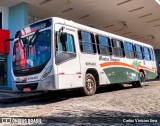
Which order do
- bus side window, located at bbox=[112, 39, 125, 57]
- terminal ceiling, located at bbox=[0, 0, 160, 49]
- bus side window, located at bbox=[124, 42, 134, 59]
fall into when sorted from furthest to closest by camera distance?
terminal ceiling, located at bbox=[0, 0, 160, 49] → bus side window, located at bbox=[124, 42, 134, 59] → bus side window, located at bbox=[112, 39, 125, 57]

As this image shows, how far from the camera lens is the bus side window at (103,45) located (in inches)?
460

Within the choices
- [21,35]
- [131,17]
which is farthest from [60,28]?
[131,17]

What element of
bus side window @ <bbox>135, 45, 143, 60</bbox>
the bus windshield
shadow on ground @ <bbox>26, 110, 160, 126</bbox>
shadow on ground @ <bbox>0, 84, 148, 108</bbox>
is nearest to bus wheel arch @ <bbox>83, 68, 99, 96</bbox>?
shadow on ground @ <bbox>0, 84, 148, 108</bbox>

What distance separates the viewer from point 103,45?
474 inches

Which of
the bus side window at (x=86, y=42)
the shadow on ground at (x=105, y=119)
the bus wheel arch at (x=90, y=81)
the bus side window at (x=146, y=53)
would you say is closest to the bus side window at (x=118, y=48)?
the bus side window at (x=86, y=42)

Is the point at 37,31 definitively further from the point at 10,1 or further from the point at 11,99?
the point at 10,1

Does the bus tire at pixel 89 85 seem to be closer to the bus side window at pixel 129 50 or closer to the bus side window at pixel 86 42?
the bus side window at pixel 86 42

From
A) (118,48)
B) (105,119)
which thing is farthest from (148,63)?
(105,119)

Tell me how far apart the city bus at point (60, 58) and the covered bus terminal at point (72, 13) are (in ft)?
24.7

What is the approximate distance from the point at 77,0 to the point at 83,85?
9692 millimetres

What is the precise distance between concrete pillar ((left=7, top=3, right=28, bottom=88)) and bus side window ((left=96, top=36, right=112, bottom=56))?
7.62 m

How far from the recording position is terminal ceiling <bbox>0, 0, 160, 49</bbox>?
1858 centimetres

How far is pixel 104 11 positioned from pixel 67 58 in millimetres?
12881

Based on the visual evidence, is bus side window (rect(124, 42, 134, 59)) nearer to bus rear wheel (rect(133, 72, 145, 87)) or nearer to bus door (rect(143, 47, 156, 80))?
bus rear wheel (rect(133, 72, 145, 87))
